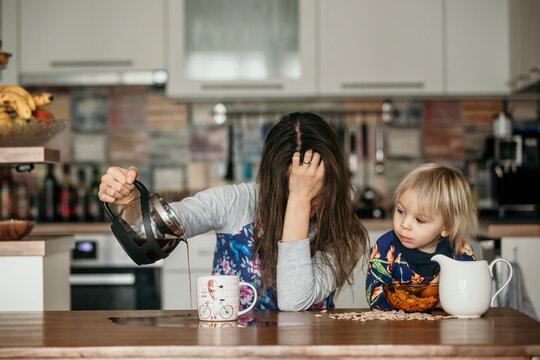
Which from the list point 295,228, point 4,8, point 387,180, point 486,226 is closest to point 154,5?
point 4,8

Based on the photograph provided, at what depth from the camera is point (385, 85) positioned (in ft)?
10.4

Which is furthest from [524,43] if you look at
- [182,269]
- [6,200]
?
[6,200]

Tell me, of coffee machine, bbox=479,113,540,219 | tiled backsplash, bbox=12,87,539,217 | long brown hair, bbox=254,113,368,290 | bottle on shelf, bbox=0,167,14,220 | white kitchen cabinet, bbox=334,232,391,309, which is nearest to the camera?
long brown hair, bbox=254,113,368,290

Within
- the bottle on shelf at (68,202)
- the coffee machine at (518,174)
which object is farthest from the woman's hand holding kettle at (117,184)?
the coffee machine at (518,174)

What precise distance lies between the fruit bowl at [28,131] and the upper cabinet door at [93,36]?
1.50 m

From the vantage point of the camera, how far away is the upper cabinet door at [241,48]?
3.18 m

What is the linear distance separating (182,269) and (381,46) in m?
1.45

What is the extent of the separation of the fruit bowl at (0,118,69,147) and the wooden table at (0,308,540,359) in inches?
24.6

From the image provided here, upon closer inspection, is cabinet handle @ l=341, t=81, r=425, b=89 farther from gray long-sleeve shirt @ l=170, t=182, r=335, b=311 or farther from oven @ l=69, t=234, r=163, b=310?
gray long-sleeve shirt @ l=170, t=182, r=335, b=311

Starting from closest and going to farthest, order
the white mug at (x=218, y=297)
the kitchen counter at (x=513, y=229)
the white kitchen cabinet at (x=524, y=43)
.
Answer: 1. the white mug at (x=218, y=297)
2. the kitchen counter at (x=513, y=229)
3. the white kitchen cabinet at (x=524, y=43)

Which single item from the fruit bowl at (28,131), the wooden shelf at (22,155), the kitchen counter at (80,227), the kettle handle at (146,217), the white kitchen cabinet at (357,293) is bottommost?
the white kitchen cabinet at (357,293)

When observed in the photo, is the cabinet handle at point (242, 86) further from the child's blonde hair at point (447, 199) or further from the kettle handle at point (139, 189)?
the kettle handle at point (139, 189)

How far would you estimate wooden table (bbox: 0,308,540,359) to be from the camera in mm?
971

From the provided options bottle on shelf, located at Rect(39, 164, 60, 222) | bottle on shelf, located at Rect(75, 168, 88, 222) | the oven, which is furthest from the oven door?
bottle on shelf, located at Rect(39, 164, 60, 222)
